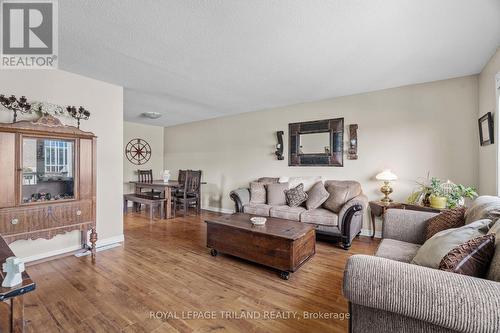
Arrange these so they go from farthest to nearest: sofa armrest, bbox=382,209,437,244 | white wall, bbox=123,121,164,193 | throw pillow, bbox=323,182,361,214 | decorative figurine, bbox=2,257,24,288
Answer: white wall, bbox=123,121,164,193 → throw pillow, bbox=323,182,361,214 → sofa armrest, bbox=382,209,437,244 → decorative figurine, bbox=2,257,24,288

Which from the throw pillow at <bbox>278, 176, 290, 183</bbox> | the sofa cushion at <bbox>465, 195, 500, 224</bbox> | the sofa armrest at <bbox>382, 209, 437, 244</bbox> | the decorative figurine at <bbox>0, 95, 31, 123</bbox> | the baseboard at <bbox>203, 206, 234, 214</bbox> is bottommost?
the baseboard at <bbox>203, 206, 234, 214</bbox>

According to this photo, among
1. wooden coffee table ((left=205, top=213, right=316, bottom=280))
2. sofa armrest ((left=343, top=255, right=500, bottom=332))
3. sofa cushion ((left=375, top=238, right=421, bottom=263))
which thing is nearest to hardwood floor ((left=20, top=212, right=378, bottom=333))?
wooden coffee table ((left=205, top=213, right=316, bottom=280))

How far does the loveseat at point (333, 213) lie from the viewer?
3174 millimetres

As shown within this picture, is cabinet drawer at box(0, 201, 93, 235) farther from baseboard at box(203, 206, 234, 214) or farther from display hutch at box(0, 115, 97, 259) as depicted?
baseboard at box(203, 206, 234, 214)

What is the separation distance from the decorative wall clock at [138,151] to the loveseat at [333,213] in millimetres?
4203

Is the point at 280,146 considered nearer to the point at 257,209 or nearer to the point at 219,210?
the point at 257,209

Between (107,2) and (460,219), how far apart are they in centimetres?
334

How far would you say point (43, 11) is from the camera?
1821 mm

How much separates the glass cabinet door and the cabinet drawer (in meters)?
0.12

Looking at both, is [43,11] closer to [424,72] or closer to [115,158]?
[115,158]

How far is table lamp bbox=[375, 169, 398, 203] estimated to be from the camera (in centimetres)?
337

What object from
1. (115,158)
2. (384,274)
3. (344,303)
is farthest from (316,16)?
(115,158)

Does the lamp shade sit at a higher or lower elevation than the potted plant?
higher

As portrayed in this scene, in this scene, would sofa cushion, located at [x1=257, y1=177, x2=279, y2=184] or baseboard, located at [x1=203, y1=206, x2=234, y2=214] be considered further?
baseboard, located at [x1=203, y1=206, x2=234, y2=214]
